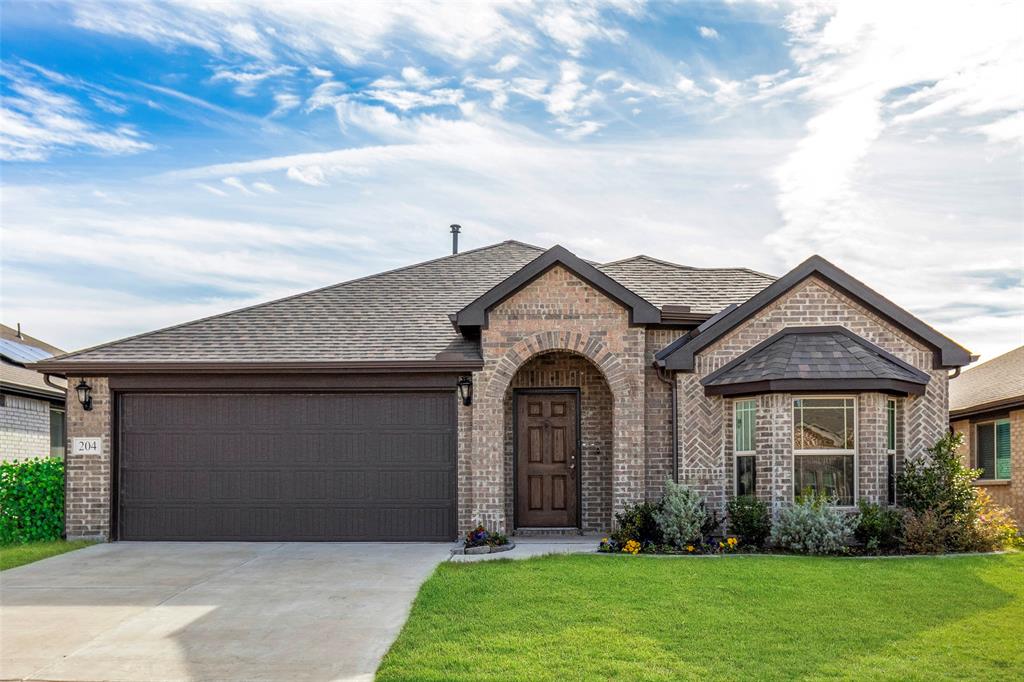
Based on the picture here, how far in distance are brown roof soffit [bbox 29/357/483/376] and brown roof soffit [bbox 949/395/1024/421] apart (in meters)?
9.74

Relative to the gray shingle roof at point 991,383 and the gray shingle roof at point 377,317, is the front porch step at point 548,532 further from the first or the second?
the gray shingle roof at point 991,383

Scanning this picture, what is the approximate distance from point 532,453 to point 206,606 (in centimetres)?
641

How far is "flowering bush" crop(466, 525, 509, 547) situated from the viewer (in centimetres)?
1245

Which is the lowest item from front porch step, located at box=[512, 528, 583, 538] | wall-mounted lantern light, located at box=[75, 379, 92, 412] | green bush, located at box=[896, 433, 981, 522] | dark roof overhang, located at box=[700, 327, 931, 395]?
front porch step, located at box=[512, 528, 583, 538]

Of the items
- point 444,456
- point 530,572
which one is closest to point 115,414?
point 444,456

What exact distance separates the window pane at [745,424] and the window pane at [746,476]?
0.46 ft

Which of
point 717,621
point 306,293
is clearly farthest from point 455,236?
point 717,621

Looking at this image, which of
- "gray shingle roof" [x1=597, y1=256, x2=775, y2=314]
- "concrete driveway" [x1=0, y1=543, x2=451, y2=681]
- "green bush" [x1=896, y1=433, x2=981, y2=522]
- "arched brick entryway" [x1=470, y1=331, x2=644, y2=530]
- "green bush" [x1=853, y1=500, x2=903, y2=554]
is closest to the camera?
"concrete driveway" [x1=0, y1=543, x2=451, y2=681]

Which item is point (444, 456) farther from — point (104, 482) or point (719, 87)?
point (719, 87)

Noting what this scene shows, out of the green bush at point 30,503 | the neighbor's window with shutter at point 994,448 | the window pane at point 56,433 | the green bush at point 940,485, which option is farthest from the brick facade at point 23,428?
the neighbor's window with shutter at point 994,448

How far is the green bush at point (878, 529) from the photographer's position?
38.4 feet

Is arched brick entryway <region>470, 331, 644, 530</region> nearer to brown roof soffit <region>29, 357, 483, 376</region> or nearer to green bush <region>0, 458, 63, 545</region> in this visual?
brown roof soffit <region>29, 357, 483, 376</region>

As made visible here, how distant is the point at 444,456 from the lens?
13.6m

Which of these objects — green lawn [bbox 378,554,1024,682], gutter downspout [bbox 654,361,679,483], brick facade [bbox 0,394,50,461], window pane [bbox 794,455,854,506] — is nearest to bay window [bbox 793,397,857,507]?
window pane [bbox 794,455,854,506]
